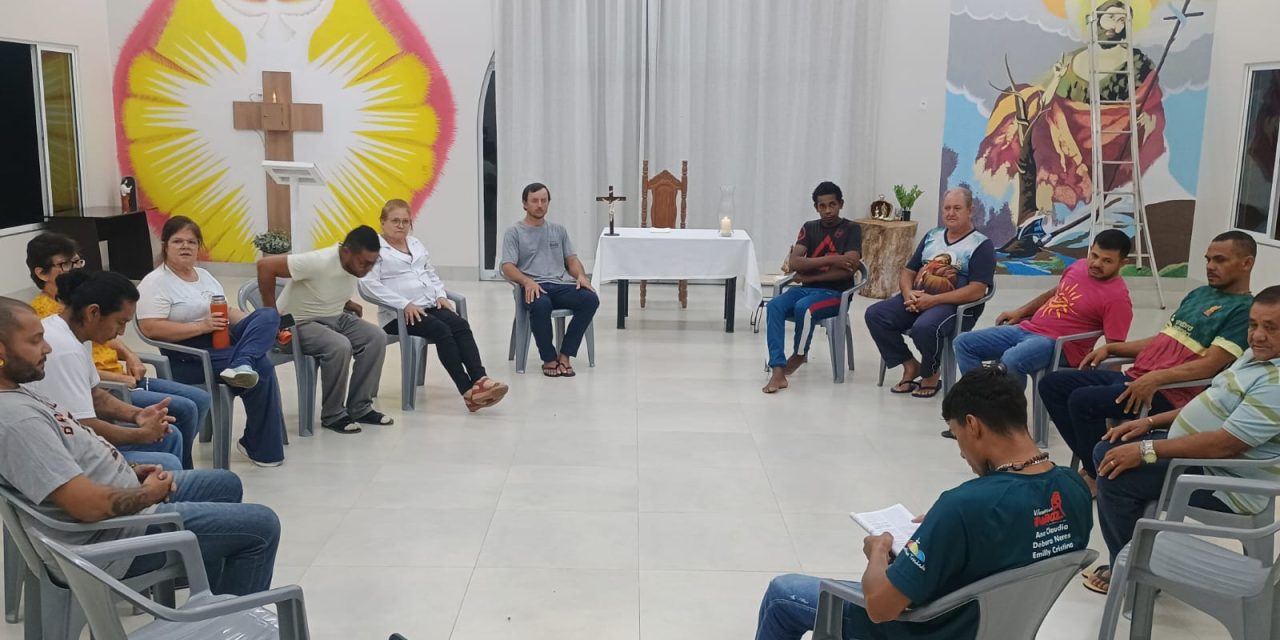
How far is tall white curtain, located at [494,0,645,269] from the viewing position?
8.70 metres

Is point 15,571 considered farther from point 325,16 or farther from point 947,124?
point 947,124

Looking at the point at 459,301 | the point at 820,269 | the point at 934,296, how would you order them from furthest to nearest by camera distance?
the point at 820,269 → the point at 459,301 → the point at 934,296

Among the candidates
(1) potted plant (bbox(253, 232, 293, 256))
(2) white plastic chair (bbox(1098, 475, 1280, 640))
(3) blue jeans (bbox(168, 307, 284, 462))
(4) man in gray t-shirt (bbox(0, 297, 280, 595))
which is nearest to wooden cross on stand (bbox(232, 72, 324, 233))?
(1) potted plant (bbox(253, 232, 293, 256))

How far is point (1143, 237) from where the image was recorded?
352 inches

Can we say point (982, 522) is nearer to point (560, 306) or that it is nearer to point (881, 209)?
point (560, 306)

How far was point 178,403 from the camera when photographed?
3936mm

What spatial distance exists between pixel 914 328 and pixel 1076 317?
1.05 m

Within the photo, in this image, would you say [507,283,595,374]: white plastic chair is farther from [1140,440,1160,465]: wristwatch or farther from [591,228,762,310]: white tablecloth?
[1140,440,1160,465]: wristwatch

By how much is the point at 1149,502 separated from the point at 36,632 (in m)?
3.14

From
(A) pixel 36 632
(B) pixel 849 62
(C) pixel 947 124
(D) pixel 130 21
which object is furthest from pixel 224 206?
(A) pixel 36 632

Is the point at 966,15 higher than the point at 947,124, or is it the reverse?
the point at 966,15

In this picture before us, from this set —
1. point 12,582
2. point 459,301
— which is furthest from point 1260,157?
point 12,582

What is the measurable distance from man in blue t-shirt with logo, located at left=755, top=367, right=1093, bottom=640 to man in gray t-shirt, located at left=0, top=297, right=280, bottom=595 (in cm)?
159

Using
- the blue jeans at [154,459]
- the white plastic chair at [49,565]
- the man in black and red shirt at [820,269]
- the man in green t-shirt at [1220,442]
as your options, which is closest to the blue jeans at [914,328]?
the man in black and red shirt at [820,269]
